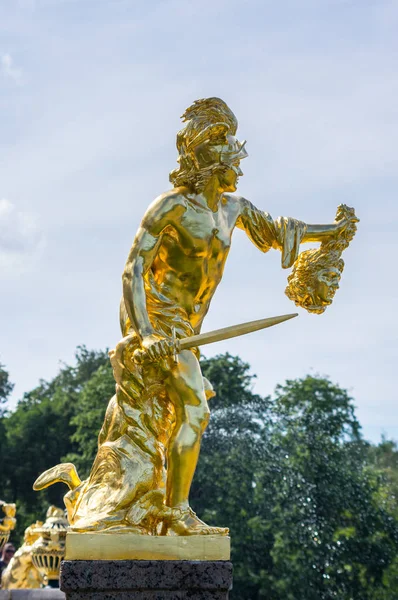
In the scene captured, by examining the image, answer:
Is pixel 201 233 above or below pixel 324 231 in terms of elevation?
below

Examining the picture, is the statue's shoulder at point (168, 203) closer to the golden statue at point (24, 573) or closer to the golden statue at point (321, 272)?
the golden statue at point (321, 272)

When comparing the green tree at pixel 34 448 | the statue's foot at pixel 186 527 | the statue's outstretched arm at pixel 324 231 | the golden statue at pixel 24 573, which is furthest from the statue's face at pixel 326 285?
the green tree at pixel 34 448

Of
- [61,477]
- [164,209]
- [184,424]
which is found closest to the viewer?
[184,424]

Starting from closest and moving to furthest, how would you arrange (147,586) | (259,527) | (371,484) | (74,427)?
(147,586)
(259,527)
(371,484)
(74,427)

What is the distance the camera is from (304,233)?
6.20 metres

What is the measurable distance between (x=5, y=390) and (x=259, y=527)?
1853 centimetres

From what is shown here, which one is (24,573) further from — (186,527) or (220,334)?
(220,334)

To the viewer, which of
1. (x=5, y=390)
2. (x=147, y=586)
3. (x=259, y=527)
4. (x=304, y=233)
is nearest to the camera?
(x=147, y=586)

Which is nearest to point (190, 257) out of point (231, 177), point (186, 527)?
point (231, 177)

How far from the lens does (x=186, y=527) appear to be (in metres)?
5.03

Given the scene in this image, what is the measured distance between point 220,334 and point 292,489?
68.0ft

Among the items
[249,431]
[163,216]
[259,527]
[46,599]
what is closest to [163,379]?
[163,216]

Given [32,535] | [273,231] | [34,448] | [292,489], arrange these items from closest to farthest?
[273,231]
[32,535]
[292,489]
[34,448]

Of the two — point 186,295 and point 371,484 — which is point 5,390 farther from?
point 186,295
